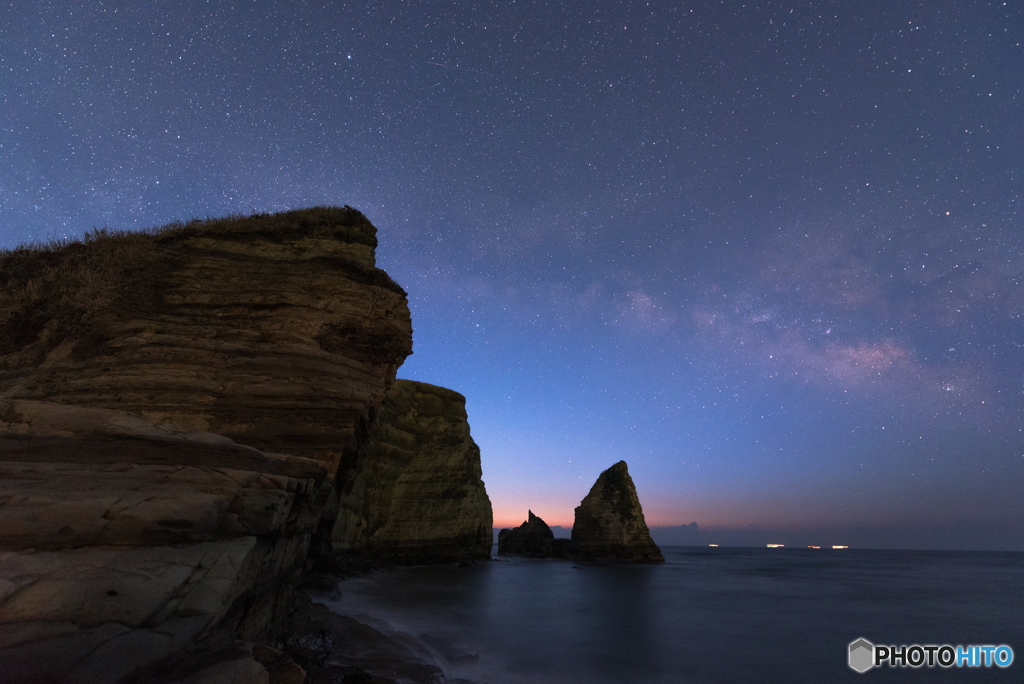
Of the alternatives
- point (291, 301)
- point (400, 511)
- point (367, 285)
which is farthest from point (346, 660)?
point (400, 511)

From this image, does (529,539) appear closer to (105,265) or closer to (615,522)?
(615,522)

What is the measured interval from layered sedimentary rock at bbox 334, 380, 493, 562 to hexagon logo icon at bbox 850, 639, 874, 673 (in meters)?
28.8

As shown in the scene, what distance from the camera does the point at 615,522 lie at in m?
58.0

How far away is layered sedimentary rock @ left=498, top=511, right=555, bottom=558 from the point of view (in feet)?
226

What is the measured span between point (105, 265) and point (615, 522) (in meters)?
57.3

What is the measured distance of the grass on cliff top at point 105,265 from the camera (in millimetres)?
12500

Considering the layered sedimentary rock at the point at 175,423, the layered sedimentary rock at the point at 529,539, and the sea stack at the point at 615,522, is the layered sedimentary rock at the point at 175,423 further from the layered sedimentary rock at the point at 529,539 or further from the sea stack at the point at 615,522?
the layered sedimentary rock at the point at 529,539

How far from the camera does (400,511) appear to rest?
129 feet

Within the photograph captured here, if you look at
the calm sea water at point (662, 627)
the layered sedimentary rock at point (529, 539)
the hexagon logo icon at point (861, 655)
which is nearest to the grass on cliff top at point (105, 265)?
the calm sea water at point (662, 627)

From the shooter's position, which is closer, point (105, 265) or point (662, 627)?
point (105, 265)

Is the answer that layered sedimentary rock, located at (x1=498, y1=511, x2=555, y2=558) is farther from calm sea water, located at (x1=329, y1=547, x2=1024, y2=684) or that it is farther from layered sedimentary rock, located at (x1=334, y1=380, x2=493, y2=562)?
calm sea water, located at (x1=329, y1=547, x2=1024, y2=684)

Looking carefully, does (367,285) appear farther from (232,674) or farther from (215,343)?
(232,674)

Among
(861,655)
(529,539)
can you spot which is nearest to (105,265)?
(861,655)

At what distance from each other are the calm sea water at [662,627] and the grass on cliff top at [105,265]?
12249mm
